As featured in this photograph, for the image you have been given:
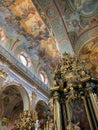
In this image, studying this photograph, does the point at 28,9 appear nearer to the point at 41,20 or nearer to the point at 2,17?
the point at 41,20

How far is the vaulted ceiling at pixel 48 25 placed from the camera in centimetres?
1063

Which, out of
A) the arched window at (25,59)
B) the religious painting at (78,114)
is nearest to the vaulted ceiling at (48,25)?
the arched window at (25,59)

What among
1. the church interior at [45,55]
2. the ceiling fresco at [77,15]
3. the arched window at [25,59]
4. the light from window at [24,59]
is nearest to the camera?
the church interior at [45,55]

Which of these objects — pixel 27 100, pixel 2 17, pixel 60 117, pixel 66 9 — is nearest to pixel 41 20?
pixel 66 9

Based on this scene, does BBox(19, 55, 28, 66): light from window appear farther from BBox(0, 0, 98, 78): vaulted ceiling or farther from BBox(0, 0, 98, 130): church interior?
BBox(0, 0, 98, 78): vaulted ceiling

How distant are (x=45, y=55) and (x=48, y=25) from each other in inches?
160

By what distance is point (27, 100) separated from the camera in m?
10.9

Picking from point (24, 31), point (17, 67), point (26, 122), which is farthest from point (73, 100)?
point (24, 31)

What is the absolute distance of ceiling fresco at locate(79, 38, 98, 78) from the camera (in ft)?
41.5

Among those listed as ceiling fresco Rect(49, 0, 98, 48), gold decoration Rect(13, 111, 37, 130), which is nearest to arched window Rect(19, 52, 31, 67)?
ceiling fresco Rect(49, 0, 98, 48)

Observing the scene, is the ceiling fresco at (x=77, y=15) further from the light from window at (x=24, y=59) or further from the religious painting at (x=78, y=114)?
the religious painting at (x=78, y=114)

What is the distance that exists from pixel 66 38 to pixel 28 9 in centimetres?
332

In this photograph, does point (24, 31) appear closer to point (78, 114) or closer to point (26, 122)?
point (26, 122)

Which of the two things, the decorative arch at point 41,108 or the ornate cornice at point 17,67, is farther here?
the decorative arch at point 41,108
